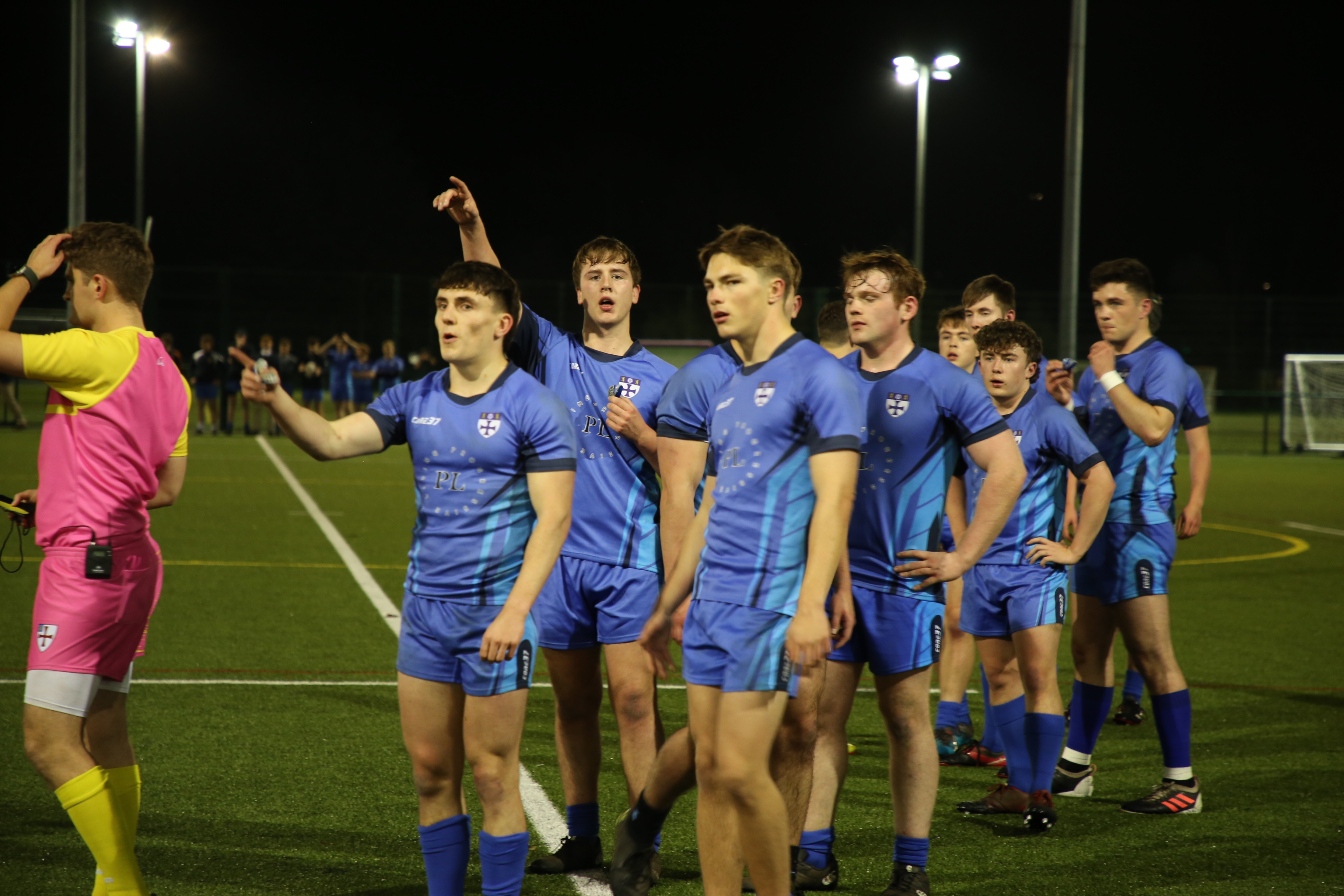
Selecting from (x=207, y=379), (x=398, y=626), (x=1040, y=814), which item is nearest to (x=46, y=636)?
(x=1040, y=814)

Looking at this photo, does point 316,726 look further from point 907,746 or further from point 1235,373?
point 1235,373

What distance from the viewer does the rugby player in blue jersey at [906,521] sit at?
4312 millimetres

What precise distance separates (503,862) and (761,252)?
1.98m

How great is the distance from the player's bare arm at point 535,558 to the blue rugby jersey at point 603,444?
2.58 ft

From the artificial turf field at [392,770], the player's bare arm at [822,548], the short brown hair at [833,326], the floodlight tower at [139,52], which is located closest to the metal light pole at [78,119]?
the artificial turf field at [392,770]

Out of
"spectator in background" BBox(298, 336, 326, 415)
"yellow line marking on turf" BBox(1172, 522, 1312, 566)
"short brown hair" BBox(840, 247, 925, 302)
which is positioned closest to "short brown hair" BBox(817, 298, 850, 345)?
"short brown hair" BBox(840, 247, 925, 302)

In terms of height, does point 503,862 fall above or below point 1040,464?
below

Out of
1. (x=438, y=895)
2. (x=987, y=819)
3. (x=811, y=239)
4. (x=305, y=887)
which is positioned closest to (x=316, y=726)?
(x=305, y=887)

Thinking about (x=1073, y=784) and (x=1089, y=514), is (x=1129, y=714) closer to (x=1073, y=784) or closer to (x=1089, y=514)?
(x=1073, y=784)

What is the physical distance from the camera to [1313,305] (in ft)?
135

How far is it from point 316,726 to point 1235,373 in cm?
4111

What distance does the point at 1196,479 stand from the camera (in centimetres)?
666

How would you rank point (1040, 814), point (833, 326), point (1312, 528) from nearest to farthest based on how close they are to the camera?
1. point (1040, 814)
2. point (833, 326)
3. point (1312, 528)

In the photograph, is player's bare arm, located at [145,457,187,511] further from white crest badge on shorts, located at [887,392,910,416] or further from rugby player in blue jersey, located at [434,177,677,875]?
white crest badge on shorts, located at [887,392,910,416]
